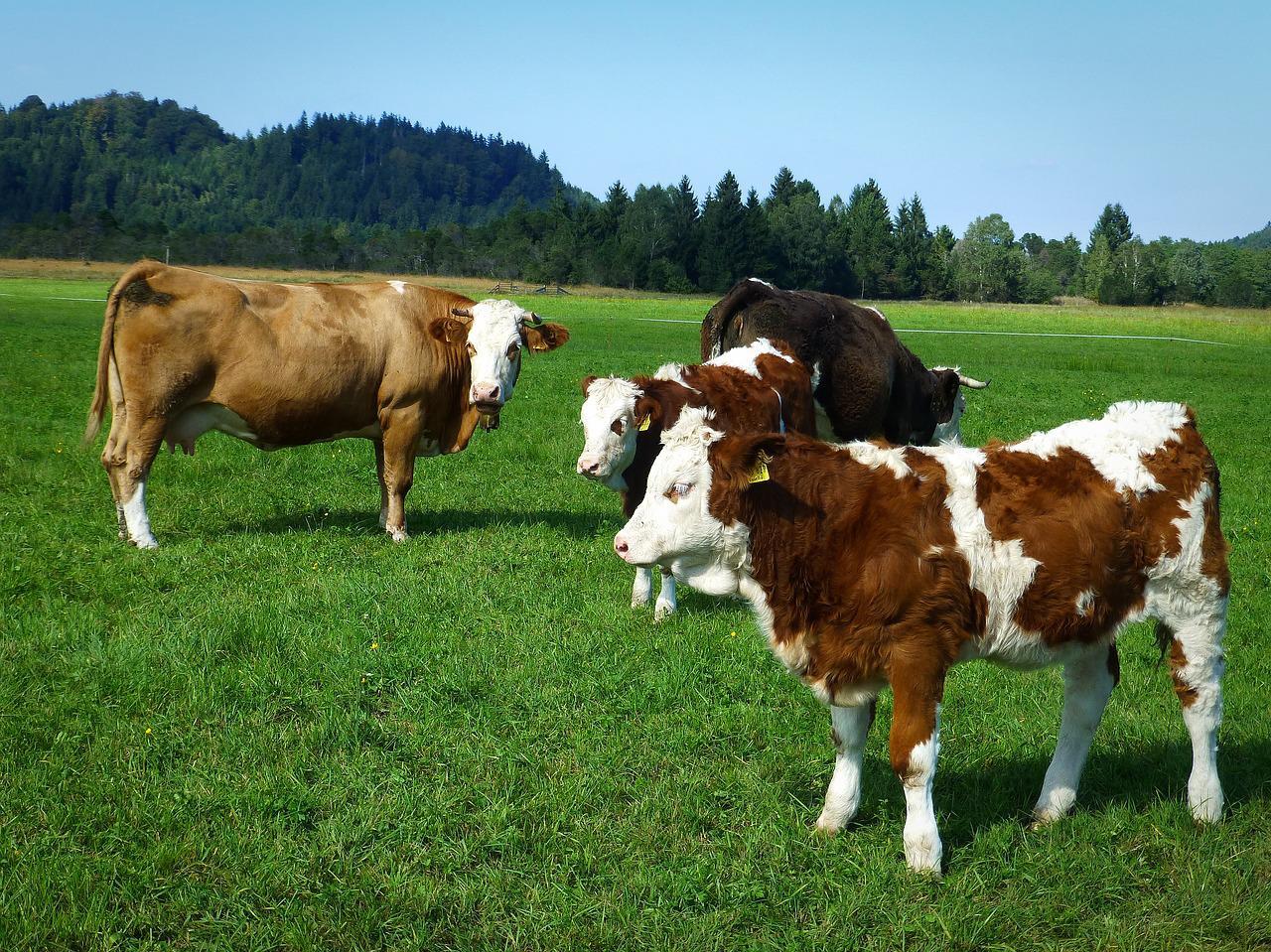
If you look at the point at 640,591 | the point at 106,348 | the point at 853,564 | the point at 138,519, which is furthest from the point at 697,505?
the point at 106,348

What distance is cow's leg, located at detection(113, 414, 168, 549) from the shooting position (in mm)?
9602

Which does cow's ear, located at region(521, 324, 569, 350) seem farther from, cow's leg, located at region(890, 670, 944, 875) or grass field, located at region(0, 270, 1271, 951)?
cow's leg, located at region(890, 670, 944, 875)

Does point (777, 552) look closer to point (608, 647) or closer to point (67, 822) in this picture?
point (608, 647)

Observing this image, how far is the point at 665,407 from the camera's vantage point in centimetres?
771

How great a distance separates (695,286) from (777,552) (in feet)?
305

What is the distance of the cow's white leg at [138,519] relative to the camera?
377 inches

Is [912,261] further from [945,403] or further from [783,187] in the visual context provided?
[945,403]

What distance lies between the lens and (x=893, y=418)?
1223cm

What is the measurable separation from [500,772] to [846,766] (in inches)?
71.2

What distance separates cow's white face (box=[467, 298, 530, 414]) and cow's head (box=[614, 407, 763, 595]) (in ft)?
19.0

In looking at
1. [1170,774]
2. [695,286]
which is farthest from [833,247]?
[1170,774]

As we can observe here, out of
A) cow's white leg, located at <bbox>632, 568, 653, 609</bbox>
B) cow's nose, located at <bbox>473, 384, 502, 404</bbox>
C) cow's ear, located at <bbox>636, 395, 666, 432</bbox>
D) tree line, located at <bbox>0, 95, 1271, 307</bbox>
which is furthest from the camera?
tree line, located at <bbox>0, 95, 1271, 307</bbox>

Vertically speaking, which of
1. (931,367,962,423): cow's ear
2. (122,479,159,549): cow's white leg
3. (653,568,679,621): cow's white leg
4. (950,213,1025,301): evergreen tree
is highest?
(950,213,1025,301): evergreen tree

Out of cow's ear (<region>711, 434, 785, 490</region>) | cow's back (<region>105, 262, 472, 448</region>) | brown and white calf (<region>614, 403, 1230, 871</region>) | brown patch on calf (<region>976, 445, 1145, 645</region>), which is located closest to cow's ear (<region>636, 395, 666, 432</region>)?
brown and white calf (<region>614, 403, 1230, 871</region>)
